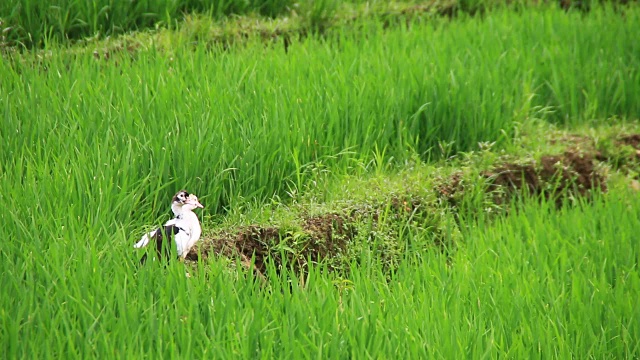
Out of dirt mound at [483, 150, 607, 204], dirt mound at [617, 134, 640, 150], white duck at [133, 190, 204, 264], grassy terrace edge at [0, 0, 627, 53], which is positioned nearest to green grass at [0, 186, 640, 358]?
white duck at [133, 190, 204, 264]

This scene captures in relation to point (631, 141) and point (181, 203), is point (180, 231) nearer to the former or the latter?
point (181, 203)

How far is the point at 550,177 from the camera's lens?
4484 mm

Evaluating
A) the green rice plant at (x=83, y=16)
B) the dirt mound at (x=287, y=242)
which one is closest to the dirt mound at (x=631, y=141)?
the dirt mound at (x=287, y=242)

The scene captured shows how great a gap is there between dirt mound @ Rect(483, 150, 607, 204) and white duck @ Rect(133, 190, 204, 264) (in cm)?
166

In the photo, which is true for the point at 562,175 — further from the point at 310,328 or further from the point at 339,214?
the point at 310,328

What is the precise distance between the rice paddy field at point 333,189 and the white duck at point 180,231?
0.08 meters

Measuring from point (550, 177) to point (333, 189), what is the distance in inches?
48.3

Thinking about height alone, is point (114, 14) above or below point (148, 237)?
above

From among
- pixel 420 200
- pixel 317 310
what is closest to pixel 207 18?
pixel 420 200

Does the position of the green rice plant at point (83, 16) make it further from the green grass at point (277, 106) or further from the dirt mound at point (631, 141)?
the dirt mound at point (631, 141)

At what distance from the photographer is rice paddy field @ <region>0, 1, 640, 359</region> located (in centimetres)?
279

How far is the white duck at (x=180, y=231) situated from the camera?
318 cm

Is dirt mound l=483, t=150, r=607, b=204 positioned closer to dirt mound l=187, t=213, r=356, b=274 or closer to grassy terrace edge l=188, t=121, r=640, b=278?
grassy terrace edge l=188, t=121, r=640, b=278

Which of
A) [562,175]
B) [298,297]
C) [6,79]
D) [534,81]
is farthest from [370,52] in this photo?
[298,297]
